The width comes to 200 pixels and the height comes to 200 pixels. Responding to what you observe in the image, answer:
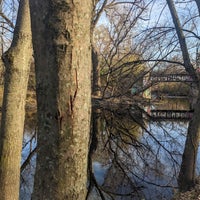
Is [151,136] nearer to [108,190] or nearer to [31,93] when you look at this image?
[108,190]

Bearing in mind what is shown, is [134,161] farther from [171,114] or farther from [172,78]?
[171,114]

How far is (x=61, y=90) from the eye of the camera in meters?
1.42

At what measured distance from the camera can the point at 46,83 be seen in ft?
A: 4.76

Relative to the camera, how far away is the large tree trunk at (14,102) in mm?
3691

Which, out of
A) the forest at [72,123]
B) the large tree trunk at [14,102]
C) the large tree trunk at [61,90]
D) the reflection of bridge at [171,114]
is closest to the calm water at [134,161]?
the forest at [72,123]

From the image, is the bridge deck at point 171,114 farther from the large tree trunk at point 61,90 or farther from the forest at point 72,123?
the large tree trunk at point 61,90

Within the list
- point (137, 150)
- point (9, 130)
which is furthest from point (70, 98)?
point (137, 150)

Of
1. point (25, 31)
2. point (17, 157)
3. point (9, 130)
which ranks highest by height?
point (25, 31)

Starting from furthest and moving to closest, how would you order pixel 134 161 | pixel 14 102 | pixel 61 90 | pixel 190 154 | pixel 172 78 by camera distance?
pixel 134 161
pixel 172 78
pixel 190 154
pixel 14 102
pixel 61 90

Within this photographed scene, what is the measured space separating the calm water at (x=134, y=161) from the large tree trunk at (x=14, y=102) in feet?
7.30

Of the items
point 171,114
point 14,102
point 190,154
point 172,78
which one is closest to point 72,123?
point 14,102

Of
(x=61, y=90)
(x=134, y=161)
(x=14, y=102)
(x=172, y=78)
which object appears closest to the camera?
(x=61, y=90)

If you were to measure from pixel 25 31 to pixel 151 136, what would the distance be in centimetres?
897

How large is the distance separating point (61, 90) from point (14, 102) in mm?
2511
